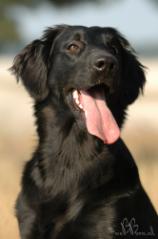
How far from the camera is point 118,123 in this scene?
Answer: 6180mm

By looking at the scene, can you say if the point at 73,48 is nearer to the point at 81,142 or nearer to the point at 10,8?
the point at 81,142

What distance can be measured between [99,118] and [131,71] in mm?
684

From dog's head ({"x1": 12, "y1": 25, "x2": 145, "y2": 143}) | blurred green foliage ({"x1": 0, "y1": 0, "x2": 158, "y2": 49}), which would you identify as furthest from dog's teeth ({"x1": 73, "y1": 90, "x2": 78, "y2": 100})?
blurred green foliage ({"x1": 0, "y1": 0, "x2": 158, "y2": 49})

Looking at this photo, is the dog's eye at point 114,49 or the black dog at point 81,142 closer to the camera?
the black dog at point 81,142

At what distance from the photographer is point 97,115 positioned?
600 centimetres

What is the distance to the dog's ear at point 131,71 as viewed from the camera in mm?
6477

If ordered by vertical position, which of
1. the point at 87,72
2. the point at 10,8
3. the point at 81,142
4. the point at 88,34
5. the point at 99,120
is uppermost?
the point at 88,34

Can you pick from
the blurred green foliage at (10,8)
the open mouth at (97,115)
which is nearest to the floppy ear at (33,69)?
the open mouth at (97,115)

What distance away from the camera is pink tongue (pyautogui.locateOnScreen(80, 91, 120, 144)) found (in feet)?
19.6

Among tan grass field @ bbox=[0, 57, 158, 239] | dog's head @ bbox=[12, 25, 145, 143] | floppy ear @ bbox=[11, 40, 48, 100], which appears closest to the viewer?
dog's head @ bbox=[12, 25, 145, 143]

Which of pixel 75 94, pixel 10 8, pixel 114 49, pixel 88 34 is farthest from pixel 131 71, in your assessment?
pixel 10 8

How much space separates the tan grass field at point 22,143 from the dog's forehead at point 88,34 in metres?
0.64

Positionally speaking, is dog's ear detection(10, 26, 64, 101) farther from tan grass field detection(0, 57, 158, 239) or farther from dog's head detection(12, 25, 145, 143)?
tan grass field detection(0, 57, 158, 239)

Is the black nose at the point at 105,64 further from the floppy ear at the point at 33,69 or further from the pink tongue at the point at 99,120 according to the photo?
the floppy ear at the point at 33,69
